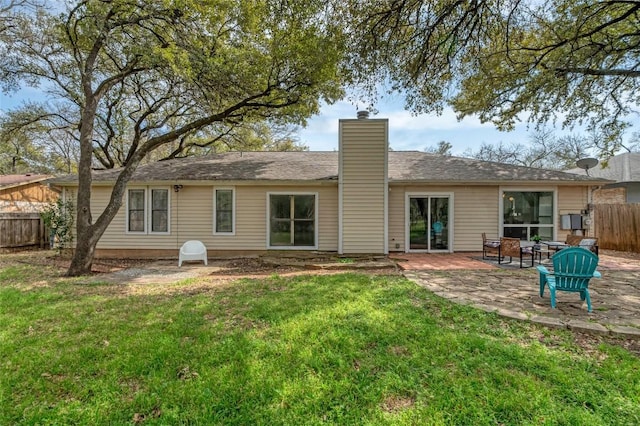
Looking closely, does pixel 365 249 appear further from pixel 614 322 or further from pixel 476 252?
pixel 614 322

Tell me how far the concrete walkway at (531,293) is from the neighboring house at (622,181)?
A: 1076 cm

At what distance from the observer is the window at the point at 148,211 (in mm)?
10430

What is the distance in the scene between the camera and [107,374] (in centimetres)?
300

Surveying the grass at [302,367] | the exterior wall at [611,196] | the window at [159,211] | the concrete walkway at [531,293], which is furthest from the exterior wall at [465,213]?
the exterior wall at [611,196]

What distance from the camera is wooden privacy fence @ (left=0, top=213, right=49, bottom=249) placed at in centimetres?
1248

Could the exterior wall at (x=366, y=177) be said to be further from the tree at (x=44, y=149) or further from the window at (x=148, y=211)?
the tree at (x=44, y=149)

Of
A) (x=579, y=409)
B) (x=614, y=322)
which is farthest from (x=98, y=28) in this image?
(x=614, y=322)

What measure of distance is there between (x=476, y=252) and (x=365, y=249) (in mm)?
3943

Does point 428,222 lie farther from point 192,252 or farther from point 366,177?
point 192,252

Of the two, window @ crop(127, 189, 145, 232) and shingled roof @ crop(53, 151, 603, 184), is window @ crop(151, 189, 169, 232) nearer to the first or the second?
window @ crop(127, 189, 145, 232)

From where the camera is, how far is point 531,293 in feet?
17.8

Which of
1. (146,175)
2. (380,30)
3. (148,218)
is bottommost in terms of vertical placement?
(148,218)

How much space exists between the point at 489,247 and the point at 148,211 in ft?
36.5

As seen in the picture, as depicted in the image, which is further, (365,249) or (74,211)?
(74,211)
